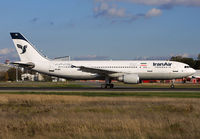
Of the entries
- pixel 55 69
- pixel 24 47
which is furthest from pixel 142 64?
pixel 24 47

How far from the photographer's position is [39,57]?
5162 cm

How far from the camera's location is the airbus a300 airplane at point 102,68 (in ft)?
159

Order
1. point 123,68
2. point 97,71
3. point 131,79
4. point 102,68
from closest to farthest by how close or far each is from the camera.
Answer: point 131,79
point 97,71
point 123,68
point 102,68

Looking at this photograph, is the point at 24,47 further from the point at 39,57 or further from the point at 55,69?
the point at 55,69

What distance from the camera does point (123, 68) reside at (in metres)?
49.2

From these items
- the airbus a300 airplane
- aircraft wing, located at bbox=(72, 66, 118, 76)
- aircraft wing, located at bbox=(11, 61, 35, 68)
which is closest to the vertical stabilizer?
the airbus a300 airplane

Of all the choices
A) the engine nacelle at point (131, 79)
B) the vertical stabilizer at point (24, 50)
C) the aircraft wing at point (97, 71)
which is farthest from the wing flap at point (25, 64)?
the engine nacelle at point (131, 79)

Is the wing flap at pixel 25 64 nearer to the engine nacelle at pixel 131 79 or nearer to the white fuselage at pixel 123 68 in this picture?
the white fuselage at pixel 123 68

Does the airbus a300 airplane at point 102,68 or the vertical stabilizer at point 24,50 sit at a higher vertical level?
the vertical stabilizer at point 24,50

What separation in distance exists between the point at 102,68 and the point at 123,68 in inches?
130

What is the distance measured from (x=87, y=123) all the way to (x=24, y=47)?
3981 centimetres

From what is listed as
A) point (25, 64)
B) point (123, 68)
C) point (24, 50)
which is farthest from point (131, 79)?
point (24, 50)

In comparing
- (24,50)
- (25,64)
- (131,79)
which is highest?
(24,50)

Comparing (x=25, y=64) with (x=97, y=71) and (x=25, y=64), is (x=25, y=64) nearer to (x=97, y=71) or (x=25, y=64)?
(x=25, y=64)
